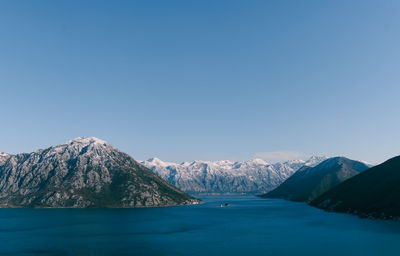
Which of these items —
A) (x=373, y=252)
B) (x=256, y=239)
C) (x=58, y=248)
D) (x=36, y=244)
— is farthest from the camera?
(x=256, y=239)

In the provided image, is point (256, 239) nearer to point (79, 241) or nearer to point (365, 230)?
point (365, 230)

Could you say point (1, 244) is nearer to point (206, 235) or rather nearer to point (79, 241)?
point (79, 241)

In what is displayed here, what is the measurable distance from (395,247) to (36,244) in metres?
171

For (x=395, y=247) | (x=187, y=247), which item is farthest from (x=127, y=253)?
(x=395, y=247)

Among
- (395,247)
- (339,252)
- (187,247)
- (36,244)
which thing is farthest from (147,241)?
(395,247)

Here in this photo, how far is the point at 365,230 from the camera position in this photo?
189750 mm

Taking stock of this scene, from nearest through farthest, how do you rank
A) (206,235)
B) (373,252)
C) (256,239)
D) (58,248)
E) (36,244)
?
(373,252) < (58,248) < (36,244) < (256,239) < (206,235)

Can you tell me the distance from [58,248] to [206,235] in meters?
82.6

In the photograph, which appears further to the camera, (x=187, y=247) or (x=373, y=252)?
(x=187, y=247)

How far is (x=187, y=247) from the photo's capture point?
14975cm

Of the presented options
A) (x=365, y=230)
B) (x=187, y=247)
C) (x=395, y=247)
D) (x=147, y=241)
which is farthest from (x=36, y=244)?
(x=365, y=230)

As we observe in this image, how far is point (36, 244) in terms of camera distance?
157 m

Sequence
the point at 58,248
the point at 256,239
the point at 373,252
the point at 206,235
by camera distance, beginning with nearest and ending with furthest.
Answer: the point at 373,252 → the point at 58,248 → the point at 256,239 → the point at 206,235

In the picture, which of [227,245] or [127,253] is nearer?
[127,253]
